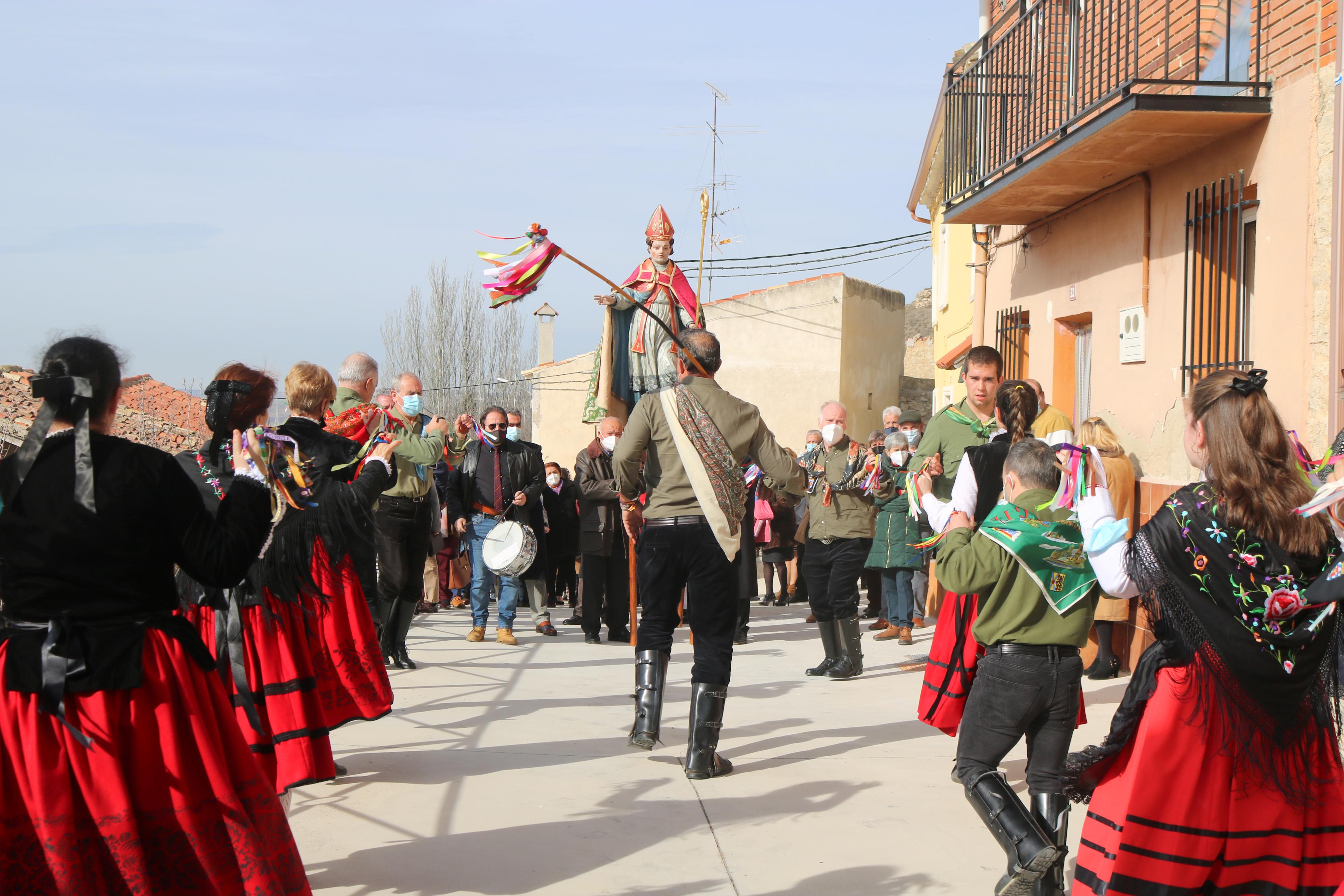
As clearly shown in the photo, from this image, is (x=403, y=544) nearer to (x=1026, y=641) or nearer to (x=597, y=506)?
(x=597, y=506)

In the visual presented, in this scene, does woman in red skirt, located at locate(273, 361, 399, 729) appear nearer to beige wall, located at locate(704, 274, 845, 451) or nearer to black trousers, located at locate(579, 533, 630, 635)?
black trousers, located at locate(579, 533, 630, 635)

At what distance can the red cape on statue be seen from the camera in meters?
7.60

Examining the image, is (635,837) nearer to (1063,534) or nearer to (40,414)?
(1063,534)

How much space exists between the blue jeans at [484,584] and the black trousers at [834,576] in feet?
8.28

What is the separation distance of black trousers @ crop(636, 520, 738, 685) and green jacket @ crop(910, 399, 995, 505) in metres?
1.35

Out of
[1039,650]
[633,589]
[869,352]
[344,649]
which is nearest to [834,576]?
[633,589]

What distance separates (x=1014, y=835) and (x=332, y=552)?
99.6 inches

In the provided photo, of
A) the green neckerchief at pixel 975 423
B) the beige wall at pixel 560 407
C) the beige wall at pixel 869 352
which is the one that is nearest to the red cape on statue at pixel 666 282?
the green neckerchief at pixel 975 423

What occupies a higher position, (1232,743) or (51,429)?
(51,429)

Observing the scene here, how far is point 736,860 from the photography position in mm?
4320

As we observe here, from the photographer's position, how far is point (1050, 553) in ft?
12.3

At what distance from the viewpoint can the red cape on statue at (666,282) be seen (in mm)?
7598

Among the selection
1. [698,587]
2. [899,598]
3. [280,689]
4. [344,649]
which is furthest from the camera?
[899,598]

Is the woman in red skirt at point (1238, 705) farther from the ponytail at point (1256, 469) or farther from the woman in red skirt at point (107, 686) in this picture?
the woman in red skirt at point (107, 686)
